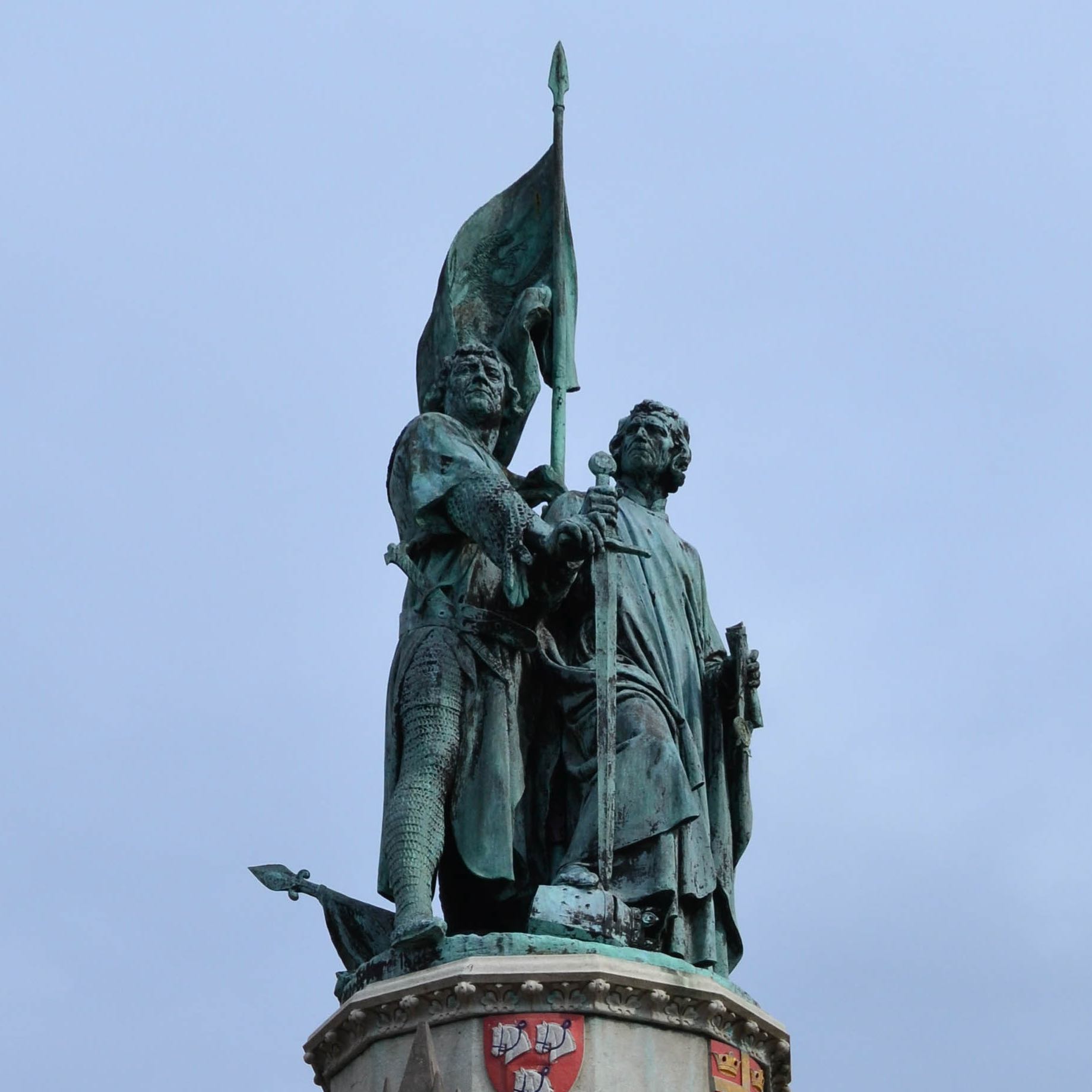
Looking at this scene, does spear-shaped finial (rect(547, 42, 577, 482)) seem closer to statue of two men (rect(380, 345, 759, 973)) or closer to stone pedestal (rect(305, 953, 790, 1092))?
statue of two men (rect(380, 345, 759, 973))

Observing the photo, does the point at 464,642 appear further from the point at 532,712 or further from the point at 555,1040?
the point at 555,1040

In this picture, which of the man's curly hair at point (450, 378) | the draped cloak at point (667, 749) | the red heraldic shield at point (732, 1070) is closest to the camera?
the red heraldic shield at point (732, 1070)

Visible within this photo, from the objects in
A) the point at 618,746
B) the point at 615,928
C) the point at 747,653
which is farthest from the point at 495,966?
the point at 747,653

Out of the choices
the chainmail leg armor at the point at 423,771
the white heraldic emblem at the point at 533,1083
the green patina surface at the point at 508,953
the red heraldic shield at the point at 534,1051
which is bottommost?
the white heraldic emblem at the point at 533,1083

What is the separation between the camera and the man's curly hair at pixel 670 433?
669 inches

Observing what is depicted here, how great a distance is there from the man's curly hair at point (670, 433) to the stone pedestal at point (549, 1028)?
12.7 feet

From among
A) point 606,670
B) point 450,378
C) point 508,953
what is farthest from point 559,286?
point 508,953

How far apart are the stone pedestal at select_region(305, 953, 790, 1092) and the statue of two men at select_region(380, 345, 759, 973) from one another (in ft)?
1.64

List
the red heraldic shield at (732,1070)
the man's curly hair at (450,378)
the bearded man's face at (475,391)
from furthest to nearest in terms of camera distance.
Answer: the man's curly hair at (450,378) < the bearded man's face at (475,391) < the red heraldic shield at (732,1070)

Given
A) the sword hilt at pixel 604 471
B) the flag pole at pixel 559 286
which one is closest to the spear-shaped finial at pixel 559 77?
the flag pole at pixel 559 286

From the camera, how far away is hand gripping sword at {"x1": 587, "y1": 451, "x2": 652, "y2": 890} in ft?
49.1

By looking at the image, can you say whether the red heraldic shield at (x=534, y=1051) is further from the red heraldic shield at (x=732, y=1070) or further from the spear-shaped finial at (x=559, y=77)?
the spear-shaped finial at (x=559, y=77)

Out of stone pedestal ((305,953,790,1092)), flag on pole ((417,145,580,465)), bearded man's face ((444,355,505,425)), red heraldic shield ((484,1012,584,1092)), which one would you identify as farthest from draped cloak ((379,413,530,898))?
red heraldic shield ((484,1012,584,1092))

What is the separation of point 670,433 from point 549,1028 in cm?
464
